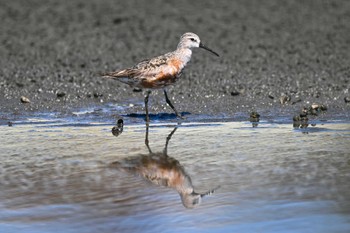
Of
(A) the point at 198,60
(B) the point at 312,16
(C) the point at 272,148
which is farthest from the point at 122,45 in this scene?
(C) the point at 272,148

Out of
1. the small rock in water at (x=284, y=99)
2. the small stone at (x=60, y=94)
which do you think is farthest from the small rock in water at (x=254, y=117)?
the small stone at (x=60, y=94)

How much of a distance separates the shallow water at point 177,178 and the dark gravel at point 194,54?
204 cm

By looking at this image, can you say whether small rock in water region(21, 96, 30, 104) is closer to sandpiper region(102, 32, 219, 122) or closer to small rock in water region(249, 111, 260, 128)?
sandpiper region(102, 32, 219, 122)

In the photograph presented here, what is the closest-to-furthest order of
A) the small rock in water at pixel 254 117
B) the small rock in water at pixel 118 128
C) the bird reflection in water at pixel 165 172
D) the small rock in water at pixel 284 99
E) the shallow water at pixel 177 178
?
the shallow water at pixel 177 178 → the bird reflection in water at pixel 165 172 → the small rock in water at pixel 118 128 → the small rock in water at pixel 254 117 → the small rock in water at pixel 284 99

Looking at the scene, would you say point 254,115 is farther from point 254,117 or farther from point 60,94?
point 60,94

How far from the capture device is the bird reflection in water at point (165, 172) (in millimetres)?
7305

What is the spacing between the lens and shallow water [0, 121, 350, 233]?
6539 mm

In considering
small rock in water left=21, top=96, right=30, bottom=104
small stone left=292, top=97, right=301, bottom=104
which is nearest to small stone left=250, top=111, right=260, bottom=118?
small stone left=292, top=97, right=301, bottom=104

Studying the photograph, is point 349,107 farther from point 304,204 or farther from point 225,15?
point 225,15

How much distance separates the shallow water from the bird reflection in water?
1 centimetres

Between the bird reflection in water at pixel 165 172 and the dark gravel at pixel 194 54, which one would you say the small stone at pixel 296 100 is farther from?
the bird reflection in water at pixel 165 172

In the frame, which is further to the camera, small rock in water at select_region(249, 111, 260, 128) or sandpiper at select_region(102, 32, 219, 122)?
Result: sandpiper at select_region(102, 32, 219, 122)

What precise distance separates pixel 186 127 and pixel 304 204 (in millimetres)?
4777

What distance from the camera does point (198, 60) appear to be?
17.2 m
